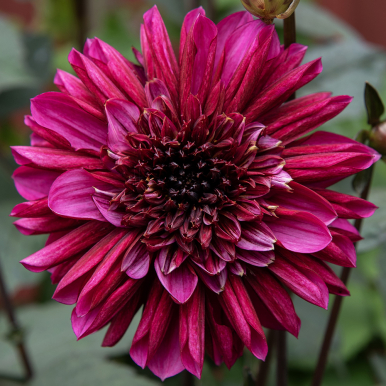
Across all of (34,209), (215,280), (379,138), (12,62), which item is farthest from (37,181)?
(12,62)

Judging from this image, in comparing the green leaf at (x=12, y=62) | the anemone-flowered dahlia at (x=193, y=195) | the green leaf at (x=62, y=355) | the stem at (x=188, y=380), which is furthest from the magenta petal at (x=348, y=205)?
the green leaf at (x=12, y=62)

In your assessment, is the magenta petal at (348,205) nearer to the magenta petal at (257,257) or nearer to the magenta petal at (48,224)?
the magenta petal at (257,257)

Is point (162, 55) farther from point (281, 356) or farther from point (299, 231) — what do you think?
point (281, 356)

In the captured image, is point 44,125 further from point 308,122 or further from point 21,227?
point 308,122

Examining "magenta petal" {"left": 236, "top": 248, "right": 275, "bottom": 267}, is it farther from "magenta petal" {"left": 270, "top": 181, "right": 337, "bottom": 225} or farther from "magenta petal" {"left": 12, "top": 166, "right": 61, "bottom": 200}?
"magenta petal" {"left": 12, "top": 166, "right": 61, "bottom": 200}

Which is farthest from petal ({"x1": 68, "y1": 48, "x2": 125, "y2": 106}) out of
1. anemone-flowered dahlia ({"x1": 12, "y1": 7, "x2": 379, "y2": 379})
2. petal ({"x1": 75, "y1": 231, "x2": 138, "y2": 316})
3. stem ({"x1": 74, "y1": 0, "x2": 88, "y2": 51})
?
stem ({"x1": 74, "y1": 0, "x2": 88, "y2": 51})
